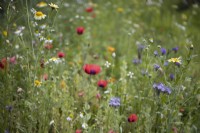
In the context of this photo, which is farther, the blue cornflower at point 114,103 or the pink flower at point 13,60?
the pink flower at point 13,60

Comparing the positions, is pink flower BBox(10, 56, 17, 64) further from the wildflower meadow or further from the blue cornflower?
the blue cornflower

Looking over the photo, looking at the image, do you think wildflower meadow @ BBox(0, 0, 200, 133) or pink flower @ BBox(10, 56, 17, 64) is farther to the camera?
pink flower @ BBox(10, 56, 17, 64)

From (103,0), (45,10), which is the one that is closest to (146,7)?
(103,0)

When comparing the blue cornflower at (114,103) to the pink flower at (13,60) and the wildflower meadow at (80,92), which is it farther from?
the pink flower at (13,60)

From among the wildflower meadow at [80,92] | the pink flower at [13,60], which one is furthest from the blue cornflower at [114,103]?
the pink flower at [13,60]

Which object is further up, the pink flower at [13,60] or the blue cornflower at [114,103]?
the pink flower at [13,60]

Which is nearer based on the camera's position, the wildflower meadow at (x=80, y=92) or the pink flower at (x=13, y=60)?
the wildflower meadow at (x=80, y=92)

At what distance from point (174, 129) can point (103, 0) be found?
421 centimetres

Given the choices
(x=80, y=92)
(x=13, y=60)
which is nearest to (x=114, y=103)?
(x=80, y=92)

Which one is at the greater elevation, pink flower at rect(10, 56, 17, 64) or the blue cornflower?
pink flower at rect(10, 56, 17, 64)

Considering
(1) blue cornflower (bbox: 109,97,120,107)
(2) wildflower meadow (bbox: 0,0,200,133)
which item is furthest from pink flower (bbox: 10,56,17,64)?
(1) blue cornflower (bbox: 109,97,120,107)

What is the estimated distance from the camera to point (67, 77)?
2.50 m

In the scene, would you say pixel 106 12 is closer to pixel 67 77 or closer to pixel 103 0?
pixel 103 0

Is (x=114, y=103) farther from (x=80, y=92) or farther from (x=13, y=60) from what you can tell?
(x=13, y=60)
